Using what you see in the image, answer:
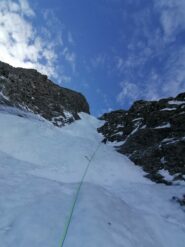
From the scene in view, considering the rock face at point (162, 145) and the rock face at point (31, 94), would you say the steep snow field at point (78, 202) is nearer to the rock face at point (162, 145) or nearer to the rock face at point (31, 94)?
the rock face at point (162, 145)

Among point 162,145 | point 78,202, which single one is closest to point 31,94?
point 162,145

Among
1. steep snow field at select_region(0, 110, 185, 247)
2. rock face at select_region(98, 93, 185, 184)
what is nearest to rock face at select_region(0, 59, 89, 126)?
rock face at select_region(98, 93, 185, 184)

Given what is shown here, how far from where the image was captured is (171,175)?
17516 millimetres

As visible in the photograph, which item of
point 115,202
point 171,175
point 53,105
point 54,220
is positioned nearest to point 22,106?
point 53,105

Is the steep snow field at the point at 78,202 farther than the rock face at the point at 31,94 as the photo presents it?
No

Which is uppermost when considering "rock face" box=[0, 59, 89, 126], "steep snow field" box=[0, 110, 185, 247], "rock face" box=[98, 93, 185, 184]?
"rock face" box=[0, 59, 89, 126]

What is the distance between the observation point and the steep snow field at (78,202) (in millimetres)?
7098

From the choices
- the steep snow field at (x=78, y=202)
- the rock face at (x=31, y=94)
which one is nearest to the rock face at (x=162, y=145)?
the steep snow field at (x=78, y=202)

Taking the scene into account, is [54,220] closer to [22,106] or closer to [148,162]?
[148,162]

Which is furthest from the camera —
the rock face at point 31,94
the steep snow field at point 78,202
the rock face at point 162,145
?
the rock face at point 31,94

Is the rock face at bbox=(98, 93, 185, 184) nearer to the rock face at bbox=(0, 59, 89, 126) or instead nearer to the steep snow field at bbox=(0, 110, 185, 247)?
the steep snow field at bbox=(0, 110, 185, 247)

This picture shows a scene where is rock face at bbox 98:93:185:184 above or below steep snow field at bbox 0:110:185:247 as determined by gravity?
above

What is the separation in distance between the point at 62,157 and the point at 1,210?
11.0 metres

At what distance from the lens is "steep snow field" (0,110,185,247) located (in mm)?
7098
